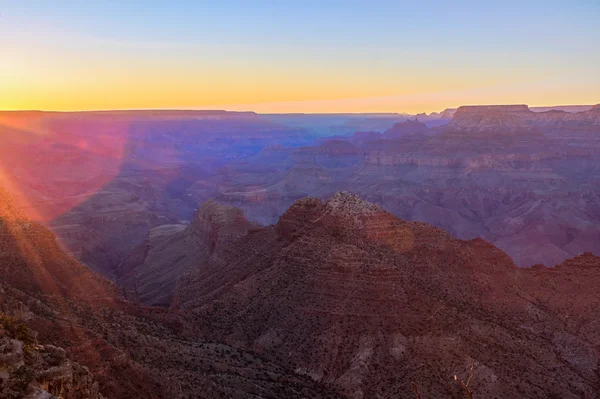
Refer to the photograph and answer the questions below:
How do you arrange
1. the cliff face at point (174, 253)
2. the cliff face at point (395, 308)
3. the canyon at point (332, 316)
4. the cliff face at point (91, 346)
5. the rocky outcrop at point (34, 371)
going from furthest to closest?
the cliff face at point (174, 253) → the cliff face at point (395, 308) → the canyon at point (332, 316) → the cliff face at point (91, 346) → the rocky outcrop at point (34, 371)

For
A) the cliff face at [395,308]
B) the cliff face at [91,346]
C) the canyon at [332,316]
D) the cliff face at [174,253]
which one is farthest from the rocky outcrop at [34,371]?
the cliff face at [174,253]

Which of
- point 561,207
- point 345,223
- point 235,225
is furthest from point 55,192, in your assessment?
point 561,207

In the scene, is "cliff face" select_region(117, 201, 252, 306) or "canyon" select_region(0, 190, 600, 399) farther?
"cliff face" select_region(117, 201, 252, 306)

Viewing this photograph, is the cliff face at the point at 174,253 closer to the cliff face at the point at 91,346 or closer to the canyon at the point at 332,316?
the canyon at the point at 332,316

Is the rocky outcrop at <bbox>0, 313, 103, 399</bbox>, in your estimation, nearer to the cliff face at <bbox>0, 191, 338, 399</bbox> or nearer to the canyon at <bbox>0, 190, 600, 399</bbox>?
the cliff face at <bbox>0, 191, 338, 399</bbox>

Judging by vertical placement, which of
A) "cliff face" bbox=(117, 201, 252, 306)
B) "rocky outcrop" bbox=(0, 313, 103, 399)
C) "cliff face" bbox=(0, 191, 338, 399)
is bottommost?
"cliff face" bbox=(117, 201, 252, 306)

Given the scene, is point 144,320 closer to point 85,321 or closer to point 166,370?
point 85,321

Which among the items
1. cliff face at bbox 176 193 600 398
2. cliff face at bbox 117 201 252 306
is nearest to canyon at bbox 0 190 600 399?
cliff face at bbox 176 193 600 398

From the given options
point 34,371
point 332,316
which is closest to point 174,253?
point 332,316
